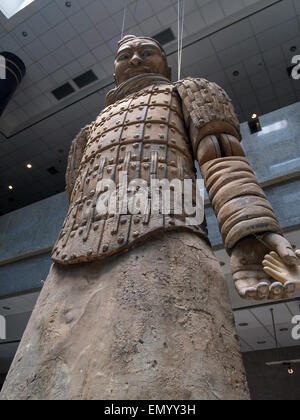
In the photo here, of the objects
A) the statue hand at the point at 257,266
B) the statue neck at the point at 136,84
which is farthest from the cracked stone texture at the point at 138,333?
the statue neck at the point at 136,84

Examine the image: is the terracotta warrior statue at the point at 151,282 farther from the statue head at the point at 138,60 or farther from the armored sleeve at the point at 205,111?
the statue head at the point at 138,60

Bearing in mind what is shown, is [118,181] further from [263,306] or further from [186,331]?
[263,306]

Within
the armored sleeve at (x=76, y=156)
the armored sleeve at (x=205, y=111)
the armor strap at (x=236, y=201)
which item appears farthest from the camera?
the armored sleeve at (x=76, y=156)

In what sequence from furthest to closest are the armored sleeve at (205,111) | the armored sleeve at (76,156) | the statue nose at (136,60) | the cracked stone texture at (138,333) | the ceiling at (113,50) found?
the ceiling at (113,50), the statue nose at (136,60), the armored sleeve at (76,156), the armored sleeve at (205,111), the cracked stone texture at (138,333)

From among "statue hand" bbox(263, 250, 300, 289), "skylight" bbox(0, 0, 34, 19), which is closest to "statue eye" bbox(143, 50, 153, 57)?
"statue hand" bbox(263, 250, 300, 289)

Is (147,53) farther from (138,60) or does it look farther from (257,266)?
(257,266)

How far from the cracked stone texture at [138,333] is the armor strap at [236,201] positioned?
17 cm

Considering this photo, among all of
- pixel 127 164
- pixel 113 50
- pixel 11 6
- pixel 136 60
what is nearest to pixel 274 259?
pixel 127 164

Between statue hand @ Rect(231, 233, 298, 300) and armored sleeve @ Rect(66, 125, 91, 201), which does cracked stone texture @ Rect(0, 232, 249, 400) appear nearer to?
statue hand @ Rect(231, 233, 298, 300)

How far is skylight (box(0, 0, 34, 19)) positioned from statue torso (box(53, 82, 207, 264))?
7.66m

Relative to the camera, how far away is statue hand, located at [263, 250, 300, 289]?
110cm

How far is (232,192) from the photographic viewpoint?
56.1 inches

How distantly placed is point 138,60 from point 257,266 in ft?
6.36

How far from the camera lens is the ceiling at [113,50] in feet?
24.9
